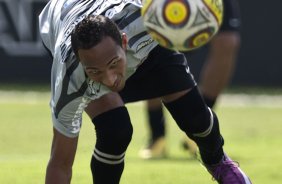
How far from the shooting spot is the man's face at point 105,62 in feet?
19.9

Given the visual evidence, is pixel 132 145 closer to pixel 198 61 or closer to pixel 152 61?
pixel 152 61

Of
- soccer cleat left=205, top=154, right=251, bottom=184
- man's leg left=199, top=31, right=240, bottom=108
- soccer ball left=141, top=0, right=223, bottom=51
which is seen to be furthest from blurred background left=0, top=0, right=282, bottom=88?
soccer ball left=141, top=0, right=223, bottom=51

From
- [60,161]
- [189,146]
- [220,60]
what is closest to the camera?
[60,161]

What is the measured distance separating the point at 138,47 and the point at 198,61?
1184 cm

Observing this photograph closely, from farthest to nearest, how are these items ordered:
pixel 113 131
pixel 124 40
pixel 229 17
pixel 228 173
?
1. pixel 229 17
2. pixel 228 173
3. pixel 113 131
4. pixel 124 40

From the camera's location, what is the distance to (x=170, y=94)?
7074 mm

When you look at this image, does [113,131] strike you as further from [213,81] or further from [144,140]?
[144,140]

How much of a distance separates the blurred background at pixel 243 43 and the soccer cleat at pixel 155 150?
298 inches

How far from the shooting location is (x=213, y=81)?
11.0 meters

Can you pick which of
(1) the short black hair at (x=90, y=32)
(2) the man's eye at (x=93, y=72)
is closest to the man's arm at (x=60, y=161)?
(2) the man's eye at (x=93, y=72)

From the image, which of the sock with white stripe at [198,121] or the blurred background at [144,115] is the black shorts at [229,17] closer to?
the blurred background at [144,115]

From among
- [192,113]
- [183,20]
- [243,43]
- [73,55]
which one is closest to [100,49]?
[73,55]

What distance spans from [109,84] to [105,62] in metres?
0.14

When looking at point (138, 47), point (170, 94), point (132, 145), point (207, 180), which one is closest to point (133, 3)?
point (138, 47)
